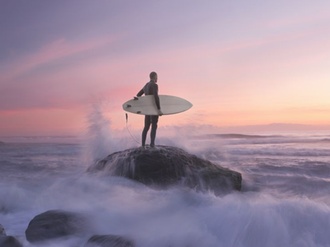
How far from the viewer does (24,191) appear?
31.3 ft

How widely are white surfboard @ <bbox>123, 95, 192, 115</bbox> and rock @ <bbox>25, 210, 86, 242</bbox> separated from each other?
4.01 metres

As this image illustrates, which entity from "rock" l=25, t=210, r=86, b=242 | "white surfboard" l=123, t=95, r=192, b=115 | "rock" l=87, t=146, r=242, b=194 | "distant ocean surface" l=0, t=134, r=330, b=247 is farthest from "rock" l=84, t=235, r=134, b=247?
"white surfboard" l=123, t=95, r=192, b=115

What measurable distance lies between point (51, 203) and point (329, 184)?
308 inches

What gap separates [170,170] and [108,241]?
328 centimetres

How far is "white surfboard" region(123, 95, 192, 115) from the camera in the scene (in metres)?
9.91

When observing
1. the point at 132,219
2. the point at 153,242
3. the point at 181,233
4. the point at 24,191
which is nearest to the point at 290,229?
the point at 181,233

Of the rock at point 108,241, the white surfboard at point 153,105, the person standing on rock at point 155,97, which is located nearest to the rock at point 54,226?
the rock at point 108,241

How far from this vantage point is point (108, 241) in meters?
5.44

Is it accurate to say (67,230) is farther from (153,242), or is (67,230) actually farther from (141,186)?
(141,186)

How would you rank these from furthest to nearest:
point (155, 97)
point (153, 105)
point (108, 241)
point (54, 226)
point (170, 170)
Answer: point (153, 105), point (155, 97), point (170, 170), point (54, 226), point (108, 241)

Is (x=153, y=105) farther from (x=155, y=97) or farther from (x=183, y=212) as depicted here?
(x=183, y=212)

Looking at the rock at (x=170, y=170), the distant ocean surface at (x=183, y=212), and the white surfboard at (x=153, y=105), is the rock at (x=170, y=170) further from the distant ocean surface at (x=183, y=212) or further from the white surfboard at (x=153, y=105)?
the white surfboard at (x=153, y=105)

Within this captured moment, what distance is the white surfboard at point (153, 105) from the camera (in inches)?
390

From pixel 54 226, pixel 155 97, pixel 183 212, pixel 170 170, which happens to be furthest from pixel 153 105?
pixel 54 226
